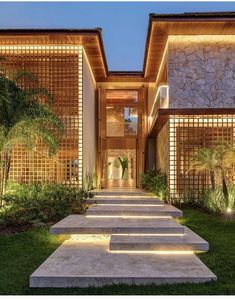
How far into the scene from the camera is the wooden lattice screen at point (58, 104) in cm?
1283

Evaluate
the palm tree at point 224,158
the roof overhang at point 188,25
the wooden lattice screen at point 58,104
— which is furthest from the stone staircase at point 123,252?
the roof overhang at point 188,25

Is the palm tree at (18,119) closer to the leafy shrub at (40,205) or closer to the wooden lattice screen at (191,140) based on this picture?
the leafy shrub at (40,205)

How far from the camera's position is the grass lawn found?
433 centimetres

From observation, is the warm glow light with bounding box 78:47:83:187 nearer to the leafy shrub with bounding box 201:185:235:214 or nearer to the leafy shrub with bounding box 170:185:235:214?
the leafy shrub with bounding box 170:185:235:214

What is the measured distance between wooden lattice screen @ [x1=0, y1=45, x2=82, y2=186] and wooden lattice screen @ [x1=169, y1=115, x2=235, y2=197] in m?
3.19

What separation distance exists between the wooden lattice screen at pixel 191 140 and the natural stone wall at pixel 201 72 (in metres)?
0.48

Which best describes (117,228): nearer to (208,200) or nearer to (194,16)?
(208,200)

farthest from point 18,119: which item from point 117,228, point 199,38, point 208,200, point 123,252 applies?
point 199,38

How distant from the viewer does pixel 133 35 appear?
142500 millimetres

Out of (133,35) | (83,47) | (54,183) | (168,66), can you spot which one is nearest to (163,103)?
(168,66)

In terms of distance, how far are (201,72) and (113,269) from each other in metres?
8.81

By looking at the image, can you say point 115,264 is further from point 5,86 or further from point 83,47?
point 83,47

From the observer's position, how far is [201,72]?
12195mm

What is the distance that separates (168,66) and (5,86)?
5.62m
